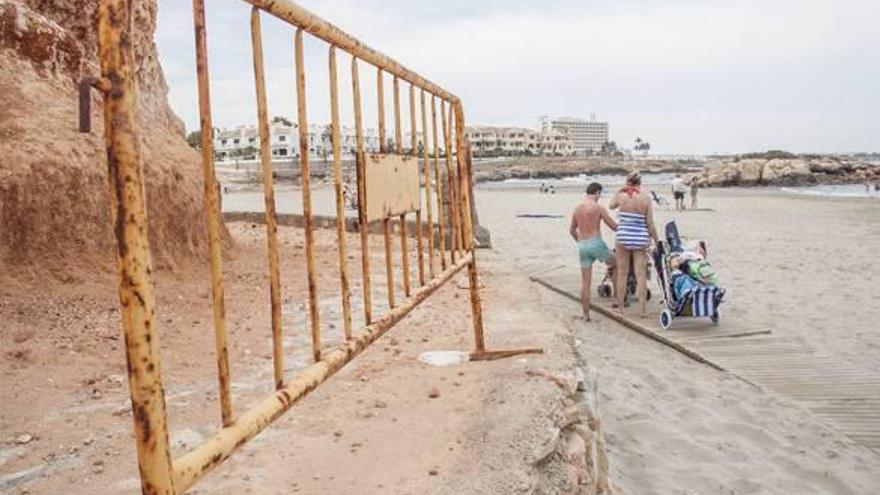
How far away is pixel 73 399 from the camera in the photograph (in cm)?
363

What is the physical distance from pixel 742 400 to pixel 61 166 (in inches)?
223

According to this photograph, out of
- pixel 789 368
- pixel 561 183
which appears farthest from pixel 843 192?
pixel 789 368

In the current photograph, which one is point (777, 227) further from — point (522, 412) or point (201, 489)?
point (201, 489)

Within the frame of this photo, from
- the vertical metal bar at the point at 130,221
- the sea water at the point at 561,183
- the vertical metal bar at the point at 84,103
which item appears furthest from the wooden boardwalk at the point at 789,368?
the sea water at the point at 561,183

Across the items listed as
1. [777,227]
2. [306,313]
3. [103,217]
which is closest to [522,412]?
[306,313]

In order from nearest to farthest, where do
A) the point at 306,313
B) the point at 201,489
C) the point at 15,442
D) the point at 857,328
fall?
the point at 201,489 → the point at 15,442 → the point at 306,313 → the point at 857,328

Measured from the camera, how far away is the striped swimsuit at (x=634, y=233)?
7712mm

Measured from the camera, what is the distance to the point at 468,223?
449cm

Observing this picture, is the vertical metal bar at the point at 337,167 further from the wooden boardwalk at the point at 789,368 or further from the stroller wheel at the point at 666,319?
the stroller wheel at the point at 666,319

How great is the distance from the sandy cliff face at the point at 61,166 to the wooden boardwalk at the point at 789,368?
479 cm

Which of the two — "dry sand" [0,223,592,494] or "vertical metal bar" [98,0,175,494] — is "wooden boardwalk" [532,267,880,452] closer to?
"dry sand" [0,223,592,494]

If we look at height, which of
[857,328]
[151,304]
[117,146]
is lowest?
[857,328]

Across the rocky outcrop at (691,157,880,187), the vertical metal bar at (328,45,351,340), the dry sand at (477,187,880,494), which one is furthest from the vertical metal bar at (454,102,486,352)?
the rocky outcrop at (691,157,880,187)

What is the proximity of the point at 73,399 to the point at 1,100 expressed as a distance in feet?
12.1
